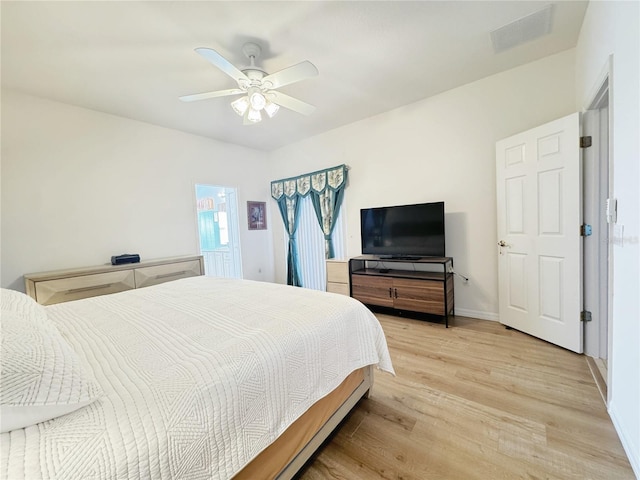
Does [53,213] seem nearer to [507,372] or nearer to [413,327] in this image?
[413,327]

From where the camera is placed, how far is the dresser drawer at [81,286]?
98.8 inches

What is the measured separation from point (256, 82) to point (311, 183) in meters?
2.35

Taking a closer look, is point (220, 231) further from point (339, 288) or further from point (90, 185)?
point (339, 288)

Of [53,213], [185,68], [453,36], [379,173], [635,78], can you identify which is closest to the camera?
[635,78]

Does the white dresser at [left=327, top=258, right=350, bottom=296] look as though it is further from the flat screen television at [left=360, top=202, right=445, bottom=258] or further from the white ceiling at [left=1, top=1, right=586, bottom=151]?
the white ceiling at [left=1, top=1, right=586, bottom=151]

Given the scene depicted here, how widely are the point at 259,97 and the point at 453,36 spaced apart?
5.46 ft

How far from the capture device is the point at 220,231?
5004 millimetres

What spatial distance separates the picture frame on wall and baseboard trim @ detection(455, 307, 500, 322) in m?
3.50

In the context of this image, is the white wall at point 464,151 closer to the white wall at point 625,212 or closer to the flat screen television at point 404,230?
the flat screen television at point 404,230

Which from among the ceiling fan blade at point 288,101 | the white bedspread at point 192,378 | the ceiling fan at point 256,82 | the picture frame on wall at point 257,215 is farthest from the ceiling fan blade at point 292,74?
the picture frame on wall at point 257,215

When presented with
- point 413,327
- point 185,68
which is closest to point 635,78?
point 413,327

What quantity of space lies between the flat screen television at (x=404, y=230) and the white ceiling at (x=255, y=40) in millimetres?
1386

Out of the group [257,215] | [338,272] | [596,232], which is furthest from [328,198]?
[596,232]

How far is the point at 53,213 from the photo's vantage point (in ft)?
9.27
